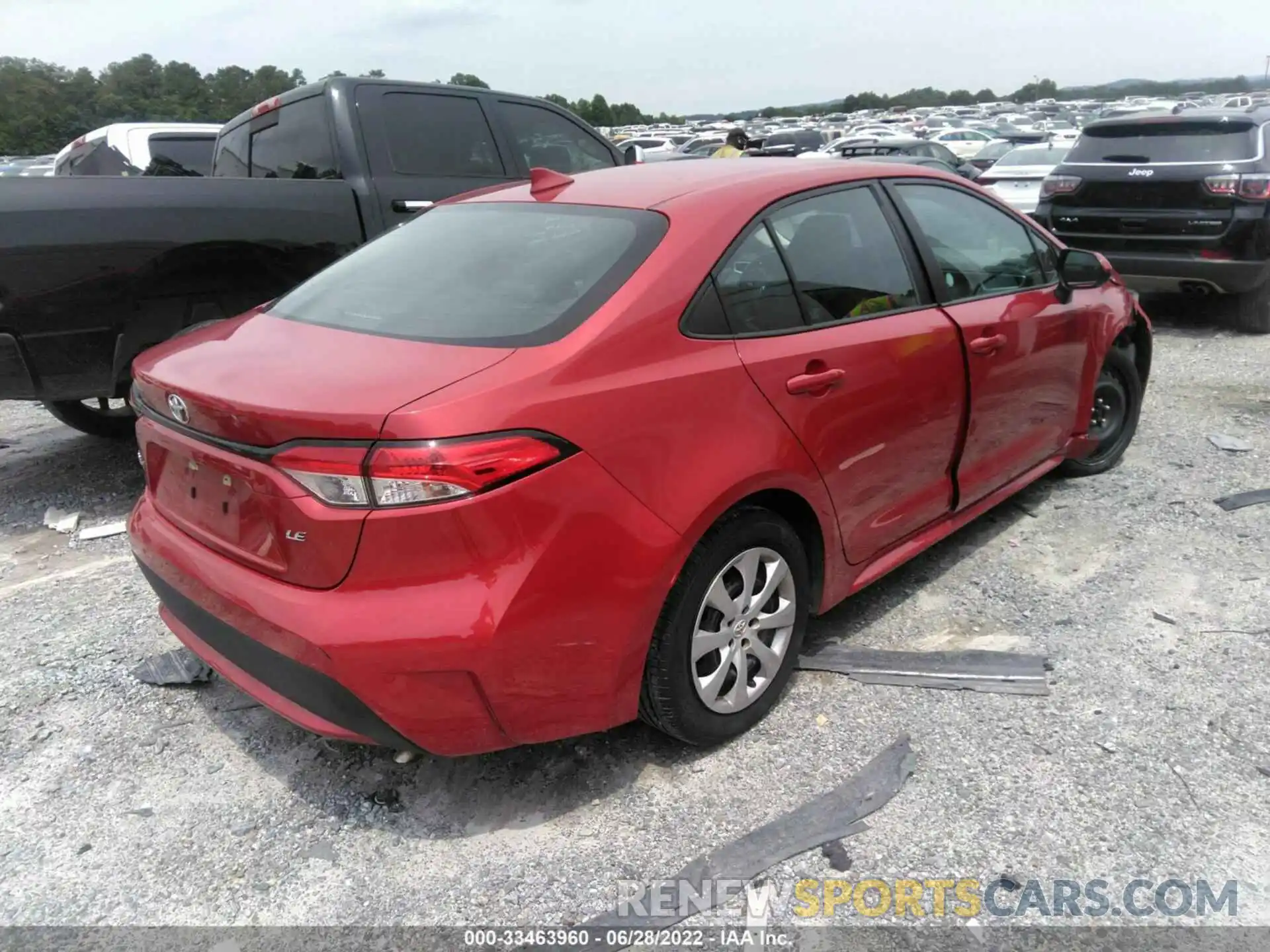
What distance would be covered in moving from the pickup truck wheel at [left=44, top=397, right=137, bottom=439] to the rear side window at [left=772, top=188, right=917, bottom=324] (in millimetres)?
4139

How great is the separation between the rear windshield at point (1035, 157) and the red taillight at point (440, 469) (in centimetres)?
1153

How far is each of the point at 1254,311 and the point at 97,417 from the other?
8604mm

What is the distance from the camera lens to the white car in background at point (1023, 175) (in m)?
11.0

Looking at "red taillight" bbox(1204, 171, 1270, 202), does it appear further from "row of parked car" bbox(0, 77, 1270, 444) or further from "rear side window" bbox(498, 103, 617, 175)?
"rear side window" bbox(498, 103, 617, 175)

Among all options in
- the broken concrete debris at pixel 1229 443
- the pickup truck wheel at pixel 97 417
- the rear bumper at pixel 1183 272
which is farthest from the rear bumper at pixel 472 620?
the rear bumper at pixel 1183 272

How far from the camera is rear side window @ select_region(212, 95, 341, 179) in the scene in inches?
202

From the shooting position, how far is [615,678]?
91.4 inches

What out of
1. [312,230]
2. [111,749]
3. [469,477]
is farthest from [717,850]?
[312,230]

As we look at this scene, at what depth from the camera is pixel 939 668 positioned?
3.13m

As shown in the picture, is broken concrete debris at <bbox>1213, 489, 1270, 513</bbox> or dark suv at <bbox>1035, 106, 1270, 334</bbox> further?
dark suv at <bbox>1035, 106, 1270, 334</bbox>

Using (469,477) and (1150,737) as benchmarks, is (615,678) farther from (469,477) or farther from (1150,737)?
(1150,737)

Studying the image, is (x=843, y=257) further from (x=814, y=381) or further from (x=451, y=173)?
(x=451, y=173)

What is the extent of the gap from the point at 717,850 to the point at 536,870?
0.46 m

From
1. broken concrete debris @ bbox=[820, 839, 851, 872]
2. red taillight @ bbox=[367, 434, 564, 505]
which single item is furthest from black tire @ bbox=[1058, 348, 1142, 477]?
red taillight @ bbox=[367, 434, 564, 505]
